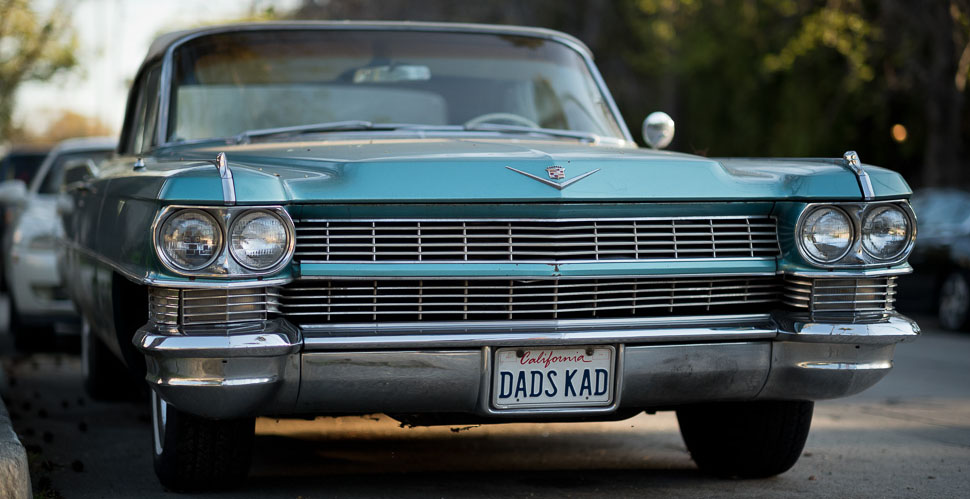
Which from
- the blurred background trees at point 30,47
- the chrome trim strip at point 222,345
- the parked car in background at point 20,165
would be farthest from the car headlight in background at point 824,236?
the blurred background trees at point 30,47

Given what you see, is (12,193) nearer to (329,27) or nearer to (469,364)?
(329,27)

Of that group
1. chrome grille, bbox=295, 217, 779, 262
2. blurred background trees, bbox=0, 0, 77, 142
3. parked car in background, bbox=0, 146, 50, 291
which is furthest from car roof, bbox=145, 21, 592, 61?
blurred background trees, bbox=0, 0, 77, 142

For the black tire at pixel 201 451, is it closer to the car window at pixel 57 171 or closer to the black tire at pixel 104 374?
the black tire at pixel 104 374

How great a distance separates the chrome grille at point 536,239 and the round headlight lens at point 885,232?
30 cm

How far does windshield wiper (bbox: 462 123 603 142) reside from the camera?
5.42 m

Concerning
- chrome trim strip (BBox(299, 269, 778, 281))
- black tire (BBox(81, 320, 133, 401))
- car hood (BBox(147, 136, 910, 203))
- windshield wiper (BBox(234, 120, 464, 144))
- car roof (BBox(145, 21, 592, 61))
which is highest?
car roof (BBox(145, 21, 592, 61))

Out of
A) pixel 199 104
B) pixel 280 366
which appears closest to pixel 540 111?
pixel 199 104

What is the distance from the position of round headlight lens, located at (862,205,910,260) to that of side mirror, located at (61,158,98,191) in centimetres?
335

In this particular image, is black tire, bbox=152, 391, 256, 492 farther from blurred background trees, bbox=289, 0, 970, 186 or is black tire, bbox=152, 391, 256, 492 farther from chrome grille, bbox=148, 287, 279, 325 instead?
blurred background trees, bbox=289, 0, 970, 186

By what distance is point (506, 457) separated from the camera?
562 cm

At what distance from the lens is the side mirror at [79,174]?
6070mm

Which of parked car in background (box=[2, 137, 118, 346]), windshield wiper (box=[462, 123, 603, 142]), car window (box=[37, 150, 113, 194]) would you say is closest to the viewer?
windshield wiper (box=[462, 123, 603, 142])

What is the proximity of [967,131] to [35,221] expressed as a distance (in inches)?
657

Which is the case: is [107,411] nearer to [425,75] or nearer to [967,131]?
[425,75]
